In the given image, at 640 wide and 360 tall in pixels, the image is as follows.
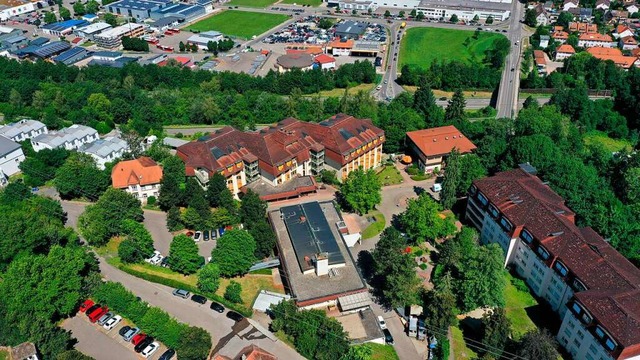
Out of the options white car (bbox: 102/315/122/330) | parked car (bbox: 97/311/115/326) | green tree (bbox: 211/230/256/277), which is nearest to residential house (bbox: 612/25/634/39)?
green tree (bbox: 211/230/256/277)

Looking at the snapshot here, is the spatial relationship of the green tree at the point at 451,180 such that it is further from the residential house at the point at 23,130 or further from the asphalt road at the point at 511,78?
the residential house at the point at 23,130

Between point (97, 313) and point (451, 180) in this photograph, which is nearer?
point (97, 313)

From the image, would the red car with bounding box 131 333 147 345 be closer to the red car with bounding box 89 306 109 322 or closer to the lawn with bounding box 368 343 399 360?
the red car with bounding box 89 306 109 322

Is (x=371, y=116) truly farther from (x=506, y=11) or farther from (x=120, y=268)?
(x=506, y=11)

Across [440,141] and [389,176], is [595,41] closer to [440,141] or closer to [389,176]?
[440,141]

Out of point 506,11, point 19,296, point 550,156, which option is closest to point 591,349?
point 550,156

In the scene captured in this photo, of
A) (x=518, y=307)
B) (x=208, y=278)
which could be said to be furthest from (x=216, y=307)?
(x=518, y=307)

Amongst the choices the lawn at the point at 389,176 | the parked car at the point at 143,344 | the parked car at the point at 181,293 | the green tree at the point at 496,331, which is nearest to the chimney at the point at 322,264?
the parked car at the point at 181,293
